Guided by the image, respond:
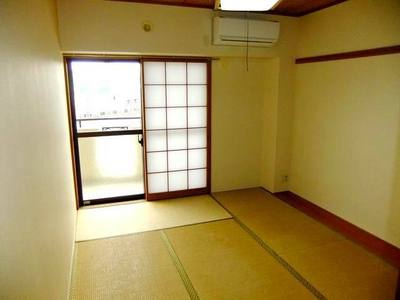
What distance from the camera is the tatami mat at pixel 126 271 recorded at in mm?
2346

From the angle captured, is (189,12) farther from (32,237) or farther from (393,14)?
(32,237)

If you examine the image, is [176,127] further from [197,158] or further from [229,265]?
[229,265]

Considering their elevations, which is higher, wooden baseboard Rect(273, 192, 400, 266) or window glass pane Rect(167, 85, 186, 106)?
window glass pane Rect(167, 85, 186, 106)

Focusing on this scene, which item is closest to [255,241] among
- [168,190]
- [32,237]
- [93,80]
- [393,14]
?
[168,190]

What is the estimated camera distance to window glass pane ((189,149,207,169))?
14.5ft

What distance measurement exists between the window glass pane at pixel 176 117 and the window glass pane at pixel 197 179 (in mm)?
755

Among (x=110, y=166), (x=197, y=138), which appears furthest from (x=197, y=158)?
(x=110, y=166)

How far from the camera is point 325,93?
367 centimetres

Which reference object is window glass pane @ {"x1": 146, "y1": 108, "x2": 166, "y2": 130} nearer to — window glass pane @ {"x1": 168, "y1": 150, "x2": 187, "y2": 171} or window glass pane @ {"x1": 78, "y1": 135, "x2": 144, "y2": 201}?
window glass pane @ {"x1": 168, "y1": 150, "x2": 187, "y2": 171}

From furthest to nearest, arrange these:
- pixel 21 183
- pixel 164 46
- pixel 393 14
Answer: pixel 164 46
pixel 393 14
pixel 21 183

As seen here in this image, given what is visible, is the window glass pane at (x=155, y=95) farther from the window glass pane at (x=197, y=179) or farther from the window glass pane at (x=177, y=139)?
the window glass pane at (x=197, y=179)

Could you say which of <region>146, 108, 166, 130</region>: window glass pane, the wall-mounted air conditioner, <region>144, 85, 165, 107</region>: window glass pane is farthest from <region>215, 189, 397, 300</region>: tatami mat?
the wall-mounted air conditioner

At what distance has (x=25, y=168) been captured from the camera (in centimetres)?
123

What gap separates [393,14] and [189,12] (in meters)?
2.19
